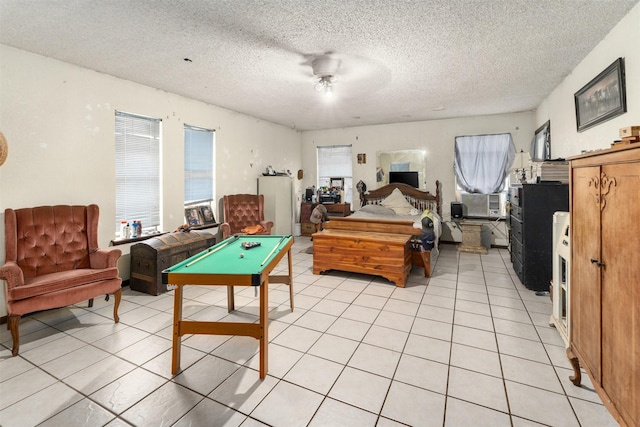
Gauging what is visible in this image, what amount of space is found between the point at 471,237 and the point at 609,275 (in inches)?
197

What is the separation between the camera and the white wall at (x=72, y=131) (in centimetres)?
321

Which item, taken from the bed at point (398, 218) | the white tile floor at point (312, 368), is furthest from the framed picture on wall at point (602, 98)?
the bed at point (398, 218)

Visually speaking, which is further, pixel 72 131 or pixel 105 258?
pixel 72 131

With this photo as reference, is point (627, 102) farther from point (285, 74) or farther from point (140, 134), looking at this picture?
point (140, 134)

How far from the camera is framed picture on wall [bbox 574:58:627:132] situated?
2779 mm

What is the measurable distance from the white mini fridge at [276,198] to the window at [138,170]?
2388 millimetres

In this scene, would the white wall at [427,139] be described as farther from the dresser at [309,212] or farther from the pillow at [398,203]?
the pillow at [398,203]

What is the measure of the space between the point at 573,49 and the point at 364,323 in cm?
379

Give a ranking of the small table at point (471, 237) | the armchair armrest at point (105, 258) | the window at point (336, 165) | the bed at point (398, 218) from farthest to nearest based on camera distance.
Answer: the window at point (336, 165)
the small table at point (471, 237)
the bed at point (398, 218)
the armchair armrest at point (105, 258)

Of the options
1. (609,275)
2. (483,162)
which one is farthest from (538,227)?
(483,162)

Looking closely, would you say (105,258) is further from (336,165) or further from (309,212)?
(336,165)

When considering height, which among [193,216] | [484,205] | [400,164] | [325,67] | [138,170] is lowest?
[193,216]

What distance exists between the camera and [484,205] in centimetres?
674

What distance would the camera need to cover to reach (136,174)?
449 cm
